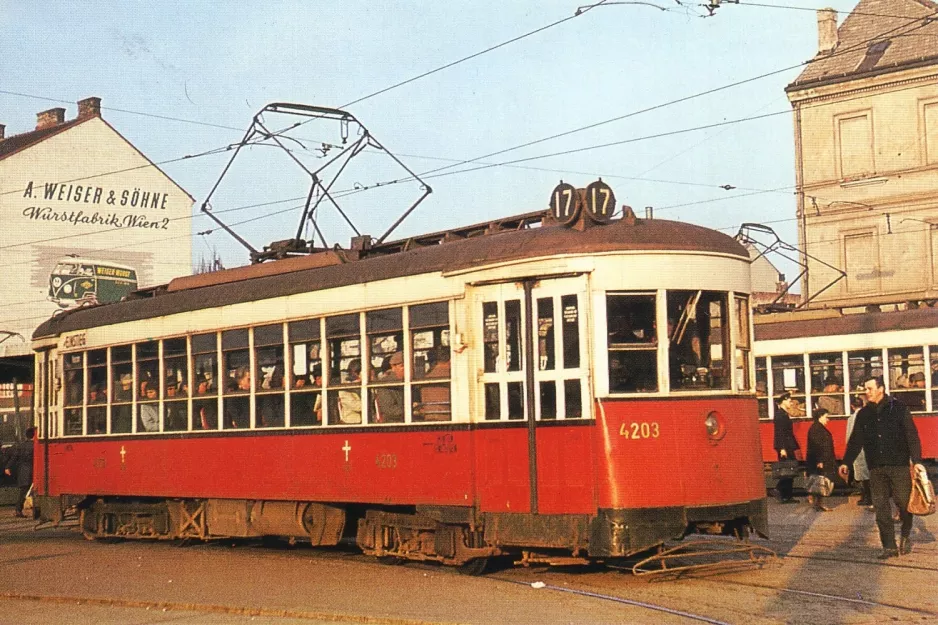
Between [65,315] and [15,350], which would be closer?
[65,315]

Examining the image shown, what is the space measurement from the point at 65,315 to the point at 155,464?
360cm

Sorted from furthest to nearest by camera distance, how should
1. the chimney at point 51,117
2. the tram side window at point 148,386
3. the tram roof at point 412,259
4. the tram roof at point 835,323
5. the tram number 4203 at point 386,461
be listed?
the chimney at point 51,117 < the tram roof at point 835,323 < the tram side window at point 148,386 < the tram number 4203 at point 386,461 < the tram roof at point 412,259

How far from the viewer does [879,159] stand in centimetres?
3862

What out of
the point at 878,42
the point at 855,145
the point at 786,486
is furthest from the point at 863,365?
the point at 878,42

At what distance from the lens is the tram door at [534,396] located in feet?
35.7

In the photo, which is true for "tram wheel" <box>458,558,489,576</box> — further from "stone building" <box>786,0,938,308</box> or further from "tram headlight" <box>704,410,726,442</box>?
"stone building" <box>786,0,938,308</box>

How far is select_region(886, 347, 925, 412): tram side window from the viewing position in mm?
20594

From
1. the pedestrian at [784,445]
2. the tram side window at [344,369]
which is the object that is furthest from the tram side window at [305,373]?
the pedestrian at [784,445]

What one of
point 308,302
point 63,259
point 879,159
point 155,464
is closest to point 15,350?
point 63,259

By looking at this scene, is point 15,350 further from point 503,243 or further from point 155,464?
point 503,243

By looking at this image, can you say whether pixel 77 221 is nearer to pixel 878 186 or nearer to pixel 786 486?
pixel 878 186

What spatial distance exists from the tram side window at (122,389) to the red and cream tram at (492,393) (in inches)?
68.7

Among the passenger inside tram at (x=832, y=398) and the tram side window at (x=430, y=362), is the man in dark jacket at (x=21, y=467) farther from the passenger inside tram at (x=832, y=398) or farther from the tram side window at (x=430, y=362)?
the passenger inside tram at (x=832, y=398)

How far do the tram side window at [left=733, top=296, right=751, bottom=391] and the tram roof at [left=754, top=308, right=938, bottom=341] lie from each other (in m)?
9.92
